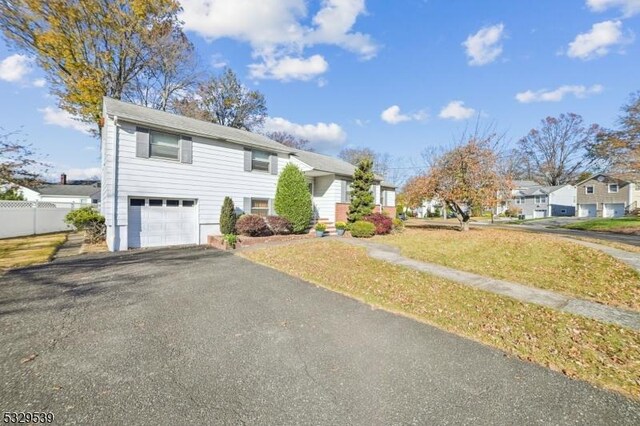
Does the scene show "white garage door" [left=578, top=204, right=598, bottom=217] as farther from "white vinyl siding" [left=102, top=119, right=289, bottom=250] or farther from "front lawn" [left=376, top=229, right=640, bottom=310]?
"white vinyl siding" [left=102, top=119, right=289, bottom=250]

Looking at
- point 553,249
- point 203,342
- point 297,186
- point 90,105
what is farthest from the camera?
point 90,105

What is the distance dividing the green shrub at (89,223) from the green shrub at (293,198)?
8.11 metres

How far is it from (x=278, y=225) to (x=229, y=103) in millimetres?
21382

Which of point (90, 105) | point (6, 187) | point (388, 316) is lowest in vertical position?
point (388, 316)

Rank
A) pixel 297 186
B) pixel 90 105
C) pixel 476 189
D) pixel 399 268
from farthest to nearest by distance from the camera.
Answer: pixel 90 105 → pixel 476 189 → pixel 297 186 → pixel 399 268

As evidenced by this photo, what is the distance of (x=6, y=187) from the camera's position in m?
11.1

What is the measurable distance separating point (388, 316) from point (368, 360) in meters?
1.54

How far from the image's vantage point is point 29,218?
1600cm

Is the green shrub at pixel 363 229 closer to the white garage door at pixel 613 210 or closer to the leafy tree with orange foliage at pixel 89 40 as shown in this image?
the leafy tree with orange foliage at pixel 89 40

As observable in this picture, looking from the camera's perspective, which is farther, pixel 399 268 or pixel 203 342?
pixel 399 268

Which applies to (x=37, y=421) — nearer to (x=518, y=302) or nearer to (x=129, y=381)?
(x=129, y=381)

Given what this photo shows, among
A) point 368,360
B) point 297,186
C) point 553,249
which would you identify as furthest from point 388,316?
point 297,186

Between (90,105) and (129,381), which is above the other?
(90,105)

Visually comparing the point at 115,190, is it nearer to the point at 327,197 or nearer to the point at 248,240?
the point at 248,240
